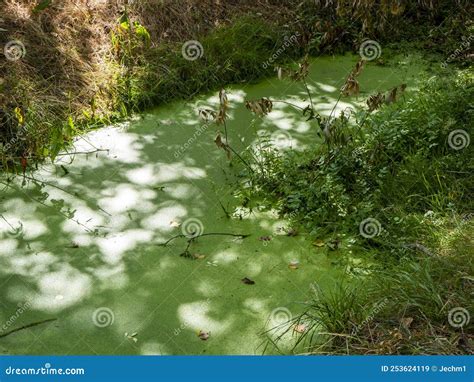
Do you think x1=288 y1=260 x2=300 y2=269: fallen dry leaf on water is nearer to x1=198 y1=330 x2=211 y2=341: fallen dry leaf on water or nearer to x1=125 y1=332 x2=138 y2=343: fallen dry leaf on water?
x1=198 y1=330 x2=211 y2=341: fallen dry leaf on water

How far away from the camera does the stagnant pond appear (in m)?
3.38

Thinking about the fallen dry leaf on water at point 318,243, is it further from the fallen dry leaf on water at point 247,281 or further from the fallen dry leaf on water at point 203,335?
the fallen dry leaf on water at point 203,335

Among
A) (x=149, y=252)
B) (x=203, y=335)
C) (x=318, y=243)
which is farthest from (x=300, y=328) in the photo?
(x=149, y=252)

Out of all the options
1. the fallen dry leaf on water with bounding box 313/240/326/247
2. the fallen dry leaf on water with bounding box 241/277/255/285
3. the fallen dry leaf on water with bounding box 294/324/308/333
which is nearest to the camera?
the fallen dry leaf on water with bounding box 294/324/308/333

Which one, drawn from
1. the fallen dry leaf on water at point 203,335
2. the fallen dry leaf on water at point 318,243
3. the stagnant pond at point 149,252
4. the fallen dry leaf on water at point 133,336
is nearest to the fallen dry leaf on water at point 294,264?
the stagnant pond at point 149,252

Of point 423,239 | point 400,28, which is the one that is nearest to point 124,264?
point 423,239

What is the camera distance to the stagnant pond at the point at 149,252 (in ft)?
11.1

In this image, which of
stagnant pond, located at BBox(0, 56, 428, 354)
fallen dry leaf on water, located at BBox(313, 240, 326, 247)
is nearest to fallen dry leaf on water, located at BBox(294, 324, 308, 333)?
stagnant pond, located at BBox(0, 56, 428, 354)

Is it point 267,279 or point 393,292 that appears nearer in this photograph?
point 393,292

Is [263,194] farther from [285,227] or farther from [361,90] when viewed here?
[361,90]

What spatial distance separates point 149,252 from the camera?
395cm

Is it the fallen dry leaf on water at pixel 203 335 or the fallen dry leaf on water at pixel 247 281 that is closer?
the fallen dry leaf on water at pixel 203 335

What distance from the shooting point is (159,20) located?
6.29 m

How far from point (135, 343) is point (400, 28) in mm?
4532
